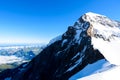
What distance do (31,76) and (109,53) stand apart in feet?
161

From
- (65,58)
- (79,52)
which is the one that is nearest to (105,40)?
(79,52)

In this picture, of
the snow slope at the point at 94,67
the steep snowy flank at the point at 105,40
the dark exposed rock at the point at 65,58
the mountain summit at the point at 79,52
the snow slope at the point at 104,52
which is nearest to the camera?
the snow slope at the point at 104,52

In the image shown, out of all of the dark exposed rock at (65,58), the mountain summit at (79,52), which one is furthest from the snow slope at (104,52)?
the dark exposed rock at (65,58)

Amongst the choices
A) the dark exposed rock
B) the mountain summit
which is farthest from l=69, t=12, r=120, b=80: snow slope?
the dark exposed rock

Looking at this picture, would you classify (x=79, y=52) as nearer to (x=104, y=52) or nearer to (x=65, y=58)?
(x=65, y=58)

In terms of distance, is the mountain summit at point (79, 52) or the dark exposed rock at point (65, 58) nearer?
the mountain summit at point (79, 52)

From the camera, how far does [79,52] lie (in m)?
92.1

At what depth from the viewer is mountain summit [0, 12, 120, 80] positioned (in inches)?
3113

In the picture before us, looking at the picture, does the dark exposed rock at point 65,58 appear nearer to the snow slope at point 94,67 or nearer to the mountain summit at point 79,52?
the mountain summit at point 79,52

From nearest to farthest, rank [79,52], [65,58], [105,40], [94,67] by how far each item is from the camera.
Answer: [94,67]
[79,52]
[105,40]
[65,58]

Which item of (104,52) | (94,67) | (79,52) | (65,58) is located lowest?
(94,67)

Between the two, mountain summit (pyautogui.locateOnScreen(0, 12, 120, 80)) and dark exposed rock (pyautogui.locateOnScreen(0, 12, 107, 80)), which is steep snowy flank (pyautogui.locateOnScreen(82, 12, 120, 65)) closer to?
mountain summit (pyautogui.locateOnScreen(0, 12, 120, 80))

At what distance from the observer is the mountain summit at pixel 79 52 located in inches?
3113

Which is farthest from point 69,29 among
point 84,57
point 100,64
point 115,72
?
point 115,72
